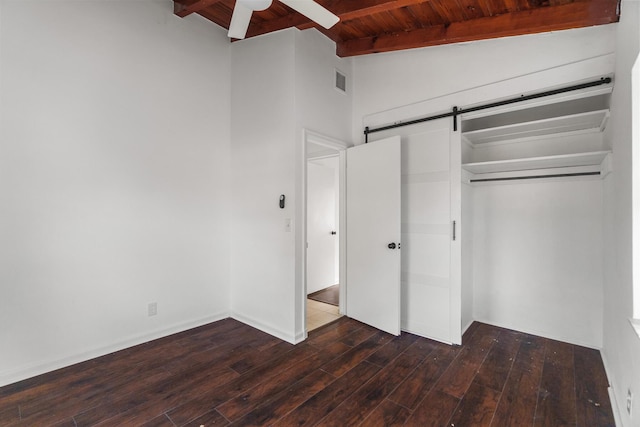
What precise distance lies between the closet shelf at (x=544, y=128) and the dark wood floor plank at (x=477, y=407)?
87.0 inches

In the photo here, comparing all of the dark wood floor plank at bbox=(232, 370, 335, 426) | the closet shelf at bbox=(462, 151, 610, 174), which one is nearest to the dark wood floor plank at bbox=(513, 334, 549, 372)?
the dark wood floor plank at bbox=(232, 370, 335, 426)

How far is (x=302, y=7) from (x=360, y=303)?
2.85 meters

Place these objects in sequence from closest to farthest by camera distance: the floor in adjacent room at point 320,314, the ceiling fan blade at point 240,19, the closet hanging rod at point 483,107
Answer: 1. the ceiling fan blade at point 240,19
2. the closet hanging rod at point 483,107
3. the floor in adjacent room at point 320,314

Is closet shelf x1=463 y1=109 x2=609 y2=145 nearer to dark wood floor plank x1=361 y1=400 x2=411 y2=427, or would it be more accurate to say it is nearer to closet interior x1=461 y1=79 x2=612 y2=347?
closet interior x1=461 y1=79 x2=612 y2=347

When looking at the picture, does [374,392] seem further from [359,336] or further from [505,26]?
[505,26]

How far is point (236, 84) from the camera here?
11.4 feet

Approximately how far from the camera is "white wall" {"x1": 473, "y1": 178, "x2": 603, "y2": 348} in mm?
2773

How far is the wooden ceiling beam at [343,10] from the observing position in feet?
7.54

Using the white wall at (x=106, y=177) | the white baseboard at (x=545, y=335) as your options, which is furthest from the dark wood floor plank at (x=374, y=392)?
the white wall at (x=106, y=177)

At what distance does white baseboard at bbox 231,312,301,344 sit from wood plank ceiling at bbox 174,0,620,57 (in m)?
2.97

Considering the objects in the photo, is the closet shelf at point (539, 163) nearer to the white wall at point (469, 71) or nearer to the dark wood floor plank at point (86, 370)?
the white wall at point (469, 71)

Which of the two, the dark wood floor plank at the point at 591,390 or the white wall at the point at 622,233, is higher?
the white wall at the point at 622,233

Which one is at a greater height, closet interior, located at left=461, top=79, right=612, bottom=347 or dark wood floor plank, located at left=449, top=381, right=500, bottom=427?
closet interior, located at left=461, top=79, right=612, bottom=347

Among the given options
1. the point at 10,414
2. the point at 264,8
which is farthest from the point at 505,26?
the point at 10,414
